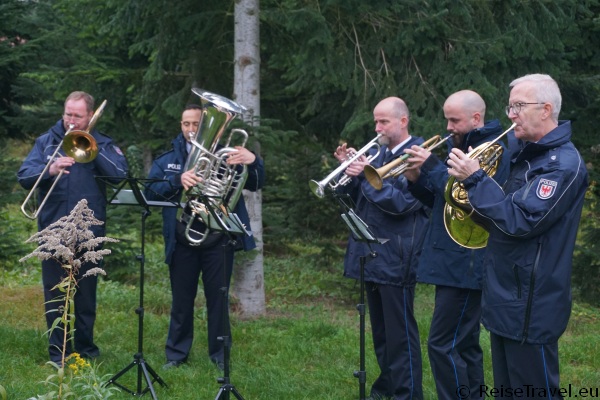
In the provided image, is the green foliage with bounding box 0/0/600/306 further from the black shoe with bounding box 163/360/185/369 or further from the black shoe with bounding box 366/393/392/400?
the black shoe with bounding box 366/393/392/400

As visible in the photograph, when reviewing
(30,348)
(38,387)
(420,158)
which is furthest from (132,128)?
(420,158)

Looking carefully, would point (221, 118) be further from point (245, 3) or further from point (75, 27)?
point (75, 27)

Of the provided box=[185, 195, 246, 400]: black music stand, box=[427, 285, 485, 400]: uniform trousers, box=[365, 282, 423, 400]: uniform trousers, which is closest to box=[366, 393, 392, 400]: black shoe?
box=[365, 282, 423, 400]: uniform trousers

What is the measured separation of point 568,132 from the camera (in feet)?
13.1

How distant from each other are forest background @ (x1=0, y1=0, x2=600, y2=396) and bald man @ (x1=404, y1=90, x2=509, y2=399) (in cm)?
284

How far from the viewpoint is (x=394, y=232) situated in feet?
18.3

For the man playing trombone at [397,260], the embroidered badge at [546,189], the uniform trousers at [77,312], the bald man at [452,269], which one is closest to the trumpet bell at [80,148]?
the uniform trousers at [77,312]

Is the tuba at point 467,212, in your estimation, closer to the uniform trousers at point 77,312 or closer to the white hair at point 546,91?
the white hair at point 546,91

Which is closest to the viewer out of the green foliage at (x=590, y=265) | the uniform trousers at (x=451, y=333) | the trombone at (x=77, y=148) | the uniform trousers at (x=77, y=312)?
the uniform trousers at (x=451, y=333)

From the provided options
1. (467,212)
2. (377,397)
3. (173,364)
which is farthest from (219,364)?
(467,212)

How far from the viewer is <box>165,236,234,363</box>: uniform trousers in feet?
21.4

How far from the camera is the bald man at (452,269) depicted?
494 cm

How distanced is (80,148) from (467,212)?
3209mm

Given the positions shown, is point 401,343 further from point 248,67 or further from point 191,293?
point 248,67
